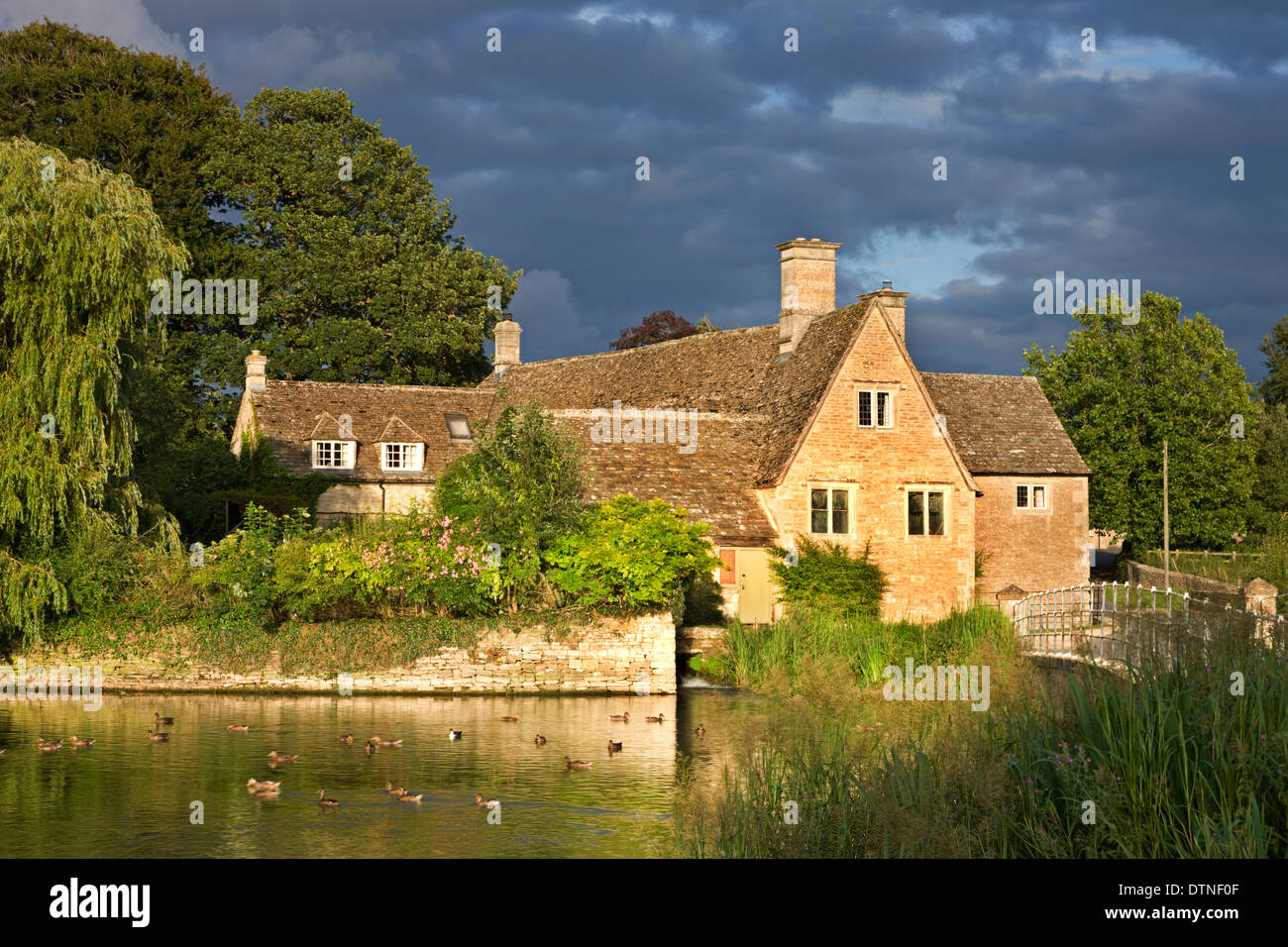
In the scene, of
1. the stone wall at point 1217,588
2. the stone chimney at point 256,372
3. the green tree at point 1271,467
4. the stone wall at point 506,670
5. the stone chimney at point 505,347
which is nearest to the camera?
the stone wall at point 1217,588

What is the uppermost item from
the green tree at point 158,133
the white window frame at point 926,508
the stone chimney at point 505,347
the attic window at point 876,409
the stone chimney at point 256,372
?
the green tree at point 158,133

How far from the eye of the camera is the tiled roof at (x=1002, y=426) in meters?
45.2

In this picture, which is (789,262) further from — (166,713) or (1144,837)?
(1144,837)

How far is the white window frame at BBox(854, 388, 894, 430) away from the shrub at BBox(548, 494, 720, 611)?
9199 mm

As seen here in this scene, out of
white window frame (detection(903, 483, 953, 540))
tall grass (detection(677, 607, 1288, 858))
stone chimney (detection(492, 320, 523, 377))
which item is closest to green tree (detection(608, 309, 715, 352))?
stone chimney (detection(492, 320, 523, 377))

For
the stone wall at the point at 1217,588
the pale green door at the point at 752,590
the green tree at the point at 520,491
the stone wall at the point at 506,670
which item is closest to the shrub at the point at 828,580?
the pale green door at the point at 752,590

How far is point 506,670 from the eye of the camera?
101 ft

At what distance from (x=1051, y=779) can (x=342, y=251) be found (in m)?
46.2

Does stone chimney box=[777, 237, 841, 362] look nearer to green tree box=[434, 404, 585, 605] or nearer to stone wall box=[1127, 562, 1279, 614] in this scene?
green tree box=[434, 404, 585, 605]

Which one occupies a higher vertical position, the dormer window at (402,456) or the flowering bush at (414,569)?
the dormer window at (402,456)

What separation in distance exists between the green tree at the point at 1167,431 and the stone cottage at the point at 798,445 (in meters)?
10.2

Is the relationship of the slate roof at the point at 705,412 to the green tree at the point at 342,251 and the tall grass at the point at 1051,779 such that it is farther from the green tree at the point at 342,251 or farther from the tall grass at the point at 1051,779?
the tall grass at the point at 1051,779

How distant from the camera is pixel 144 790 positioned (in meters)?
18.9
